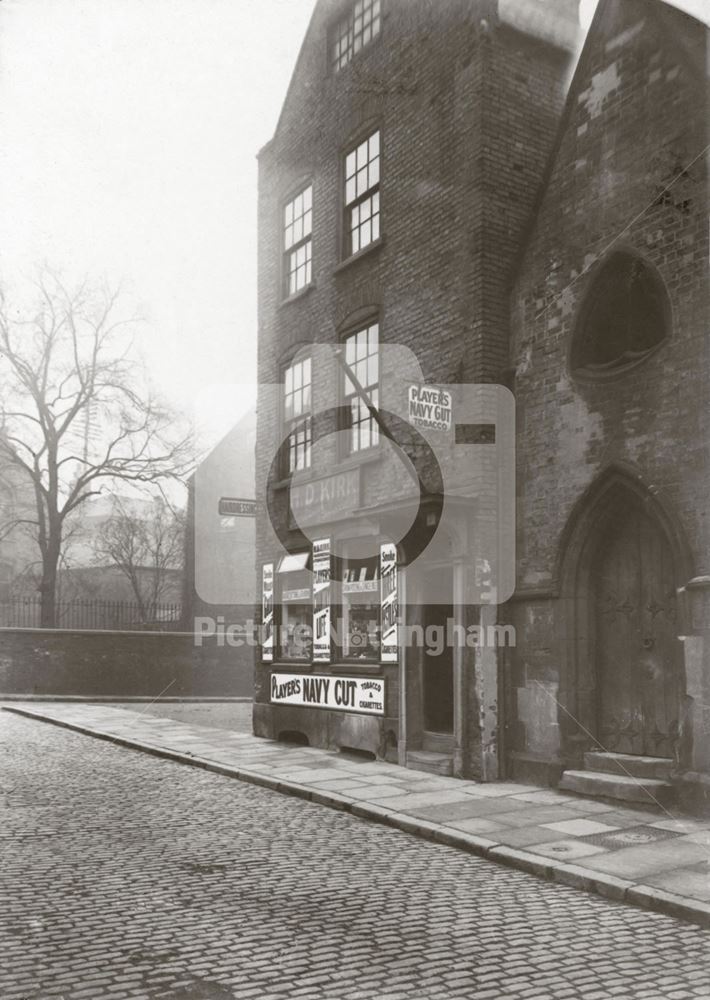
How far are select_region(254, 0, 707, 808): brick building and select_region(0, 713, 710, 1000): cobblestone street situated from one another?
3597 millimetres

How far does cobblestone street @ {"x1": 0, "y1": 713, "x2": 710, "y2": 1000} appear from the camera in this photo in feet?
15.9

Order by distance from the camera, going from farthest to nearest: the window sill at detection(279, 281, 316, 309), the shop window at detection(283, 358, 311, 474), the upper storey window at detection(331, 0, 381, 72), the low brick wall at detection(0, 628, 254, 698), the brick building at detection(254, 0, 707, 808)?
the low brick wall at detection(0, 628, 254, 698)
the shop window at detection(283, 358, 311, 474)
the window sill at detection(279, 281, 316, 309)
the upper storey window at detection(331, 0, 381, 72)
the brick building at detection(254, 0, 707, 808)

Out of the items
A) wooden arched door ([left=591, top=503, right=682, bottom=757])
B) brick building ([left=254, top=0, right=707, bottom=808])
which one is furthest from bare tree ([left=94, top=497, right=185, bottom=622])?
wooden arched door ([left=591, top=503, right=682, bottom=757])

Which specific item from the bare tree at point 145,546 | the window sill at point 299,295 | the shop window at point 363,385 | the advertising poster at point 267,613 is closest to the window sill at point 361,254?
the window sill at point 299,295

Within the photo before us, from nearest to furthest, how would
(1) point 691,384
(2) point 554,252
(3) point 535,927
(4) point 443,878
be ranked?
1. (3) point 535,927
2. (4) point 443,878
3. (1) point 691,384
4. (2) point 554,252

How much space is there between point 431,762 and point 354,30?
11.5 meters

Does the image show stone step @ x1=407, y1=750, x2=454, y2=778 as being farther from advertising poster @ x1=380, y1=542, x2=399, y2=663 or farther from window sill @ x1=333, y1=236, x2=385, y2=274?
window sill @ x1=333, y1=236, x2=385, y2=274

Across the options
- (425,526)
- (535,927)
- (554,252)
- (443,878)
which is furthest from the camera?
(425,526)

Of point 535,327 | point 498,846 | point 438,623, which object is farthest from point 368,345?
point 498,846

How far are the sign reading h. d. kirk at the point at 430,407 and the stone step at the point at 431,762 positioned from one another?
422 cm

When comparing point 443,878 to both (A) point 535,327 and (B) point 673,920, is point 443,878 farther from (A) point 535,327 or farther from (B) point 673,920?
(A) point 535,327

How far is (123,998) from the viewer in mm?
4570

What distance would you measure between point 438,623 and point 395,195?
6.33m

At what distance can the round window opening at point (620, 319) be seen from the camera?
10.2 meters
